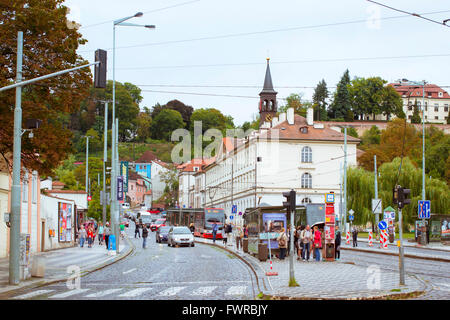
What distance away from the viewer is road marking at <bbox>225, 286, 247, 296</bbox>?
57.5ft

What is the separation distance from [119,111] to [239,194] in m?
70.4

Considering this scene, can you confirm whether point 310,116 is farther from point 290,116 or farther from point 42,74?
point 42,74

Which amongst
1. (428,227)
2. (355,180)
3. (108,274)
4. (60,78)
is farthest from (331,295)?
(355,180)

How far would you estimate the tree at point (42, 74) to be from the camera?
2420 centimetres

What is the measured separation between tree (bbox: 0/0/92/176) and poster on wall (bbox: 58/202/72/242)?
81.3ft

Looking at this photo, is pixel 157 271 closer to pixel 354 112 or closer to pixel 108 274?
pixel 108 274

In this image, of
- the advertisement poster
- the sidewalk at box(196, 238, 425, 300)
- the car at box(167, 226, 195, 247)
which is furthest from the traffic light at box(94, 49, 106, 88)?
the car at box(167, 226, 195, 247)

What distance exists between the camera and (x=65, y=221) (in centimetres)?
5253

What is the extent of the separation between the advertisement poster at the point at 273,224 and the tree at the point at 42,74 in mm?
12207

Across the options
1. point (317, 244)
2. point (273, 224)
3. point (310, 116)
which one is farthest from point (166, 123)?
point (317, 244)

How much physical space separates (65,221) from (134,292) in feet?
118

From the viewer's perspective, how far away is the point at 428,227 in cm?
5309

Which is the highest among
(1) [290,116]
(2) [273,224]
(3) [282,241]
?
(1) [290,116]

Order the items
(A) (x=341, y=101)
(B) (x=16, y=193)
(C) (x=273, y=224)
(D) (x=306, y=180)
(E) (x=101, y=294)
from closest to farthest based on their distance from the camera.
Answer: (E) (x=101, y=294) < (B) (x=16, y=193) < (C) (x=273, y=224) < (D) (x=306, y=180) < (A) (x=341, y=101)
